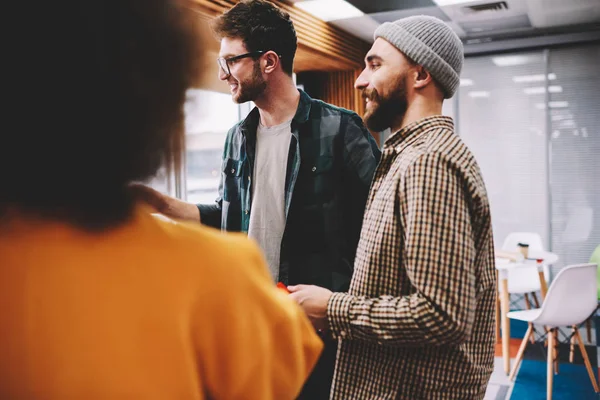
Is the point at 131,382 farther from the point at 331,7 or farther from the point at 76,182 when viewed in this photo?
the point at 331,7

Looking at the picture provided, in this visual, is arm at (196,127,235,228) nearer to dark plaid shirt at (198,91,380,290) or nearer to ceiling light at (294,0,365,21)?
dark plaid shirt at (198,91,380,290)

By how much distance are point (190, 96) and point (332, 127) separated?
123 cm

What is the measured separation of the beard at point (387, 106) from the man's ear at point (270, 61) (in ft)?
1.43

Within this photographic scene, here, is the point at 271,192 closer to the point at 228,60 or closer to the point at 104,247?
the point at 228,60

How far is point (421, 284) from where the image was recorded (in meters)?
1.13

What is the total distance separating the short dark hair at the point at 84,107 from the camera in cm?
51

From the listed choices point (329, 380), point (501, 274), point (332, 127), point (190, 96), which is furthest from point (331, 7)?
point (190, 96)

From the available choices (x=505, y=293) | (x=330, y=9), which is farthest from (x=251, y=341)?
(x=330, y=9)

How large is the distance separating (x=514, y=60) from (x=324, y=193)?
608 centimetres

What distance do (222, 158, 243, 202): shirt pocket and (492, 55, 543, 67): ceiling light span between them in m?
5.98

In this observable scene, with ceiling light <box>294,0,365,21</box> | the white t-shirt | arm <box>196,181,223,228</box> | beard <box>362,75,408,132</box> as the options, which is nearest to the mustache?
beard <box>362,75,408,132</box>

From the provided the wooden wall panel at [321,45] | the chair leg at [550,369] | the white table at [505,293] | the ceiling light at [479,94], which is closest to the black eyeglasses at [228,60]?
the wooden wall panel at [321,45]

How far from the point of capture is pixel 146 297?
1.71 ft

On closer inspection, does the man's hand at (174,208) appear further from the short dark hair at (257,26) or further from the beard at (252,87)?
the short dark hair at (257,26)
